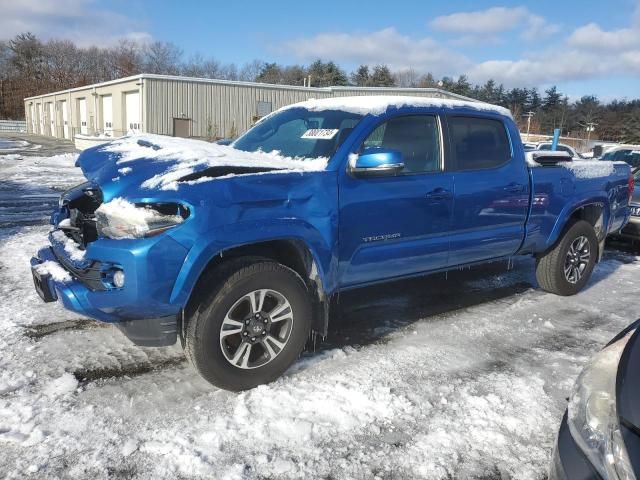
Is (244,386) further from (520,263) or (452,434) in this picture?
(520,263)

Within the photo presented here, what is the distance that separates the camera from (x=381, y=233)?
3.69m

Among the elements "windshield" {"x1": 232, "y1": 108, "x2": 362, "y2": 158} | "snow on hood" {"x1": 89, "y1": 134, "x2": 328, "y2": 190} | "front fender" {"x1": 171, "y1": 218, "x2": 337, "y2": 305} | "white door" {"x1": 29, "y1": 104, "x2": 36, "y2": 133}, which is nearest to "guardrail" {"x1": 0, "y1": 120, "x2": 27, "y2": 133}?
"white door" {"x1": 29, "y1": 104, "x2": 36, "y2": 133}

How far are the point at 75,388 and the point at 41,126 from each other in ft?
190

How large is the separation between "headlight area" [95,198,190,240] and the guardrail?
229 feet

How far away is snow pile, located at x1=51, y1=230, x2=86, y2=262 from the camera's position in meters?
3.14

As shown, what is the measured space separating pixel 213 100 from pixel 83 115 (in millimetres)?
16065

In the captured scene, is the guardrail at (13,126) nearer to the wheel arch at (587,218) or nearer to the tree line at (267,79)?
the tree line at (267,79)

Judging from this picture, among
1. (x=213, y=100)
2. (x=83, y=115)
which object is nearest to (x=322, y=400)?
(x=213, y=100)

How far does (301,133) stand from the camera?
4082 mm

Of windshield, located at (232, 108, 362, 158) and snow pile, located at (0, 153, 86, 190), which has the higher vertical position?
windshield, located at (232, 108, 362, 158)

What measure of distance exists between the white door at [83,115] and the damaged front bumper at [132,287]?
3806 centimetres

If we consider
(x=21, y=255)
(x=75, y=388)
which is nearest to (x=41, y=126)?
(x=21, y=255)

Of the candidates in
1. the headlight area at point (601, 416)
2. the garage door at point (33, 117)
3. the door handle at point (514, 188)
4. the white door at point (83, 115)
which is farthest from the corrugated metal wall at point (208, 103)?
the garage door at point (33, 117)

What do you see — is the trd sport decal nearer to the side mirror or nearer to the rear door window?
the side mirror
